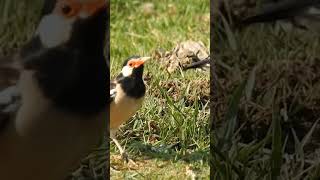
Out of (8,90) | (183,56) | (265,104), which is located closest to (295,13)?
(265,104)

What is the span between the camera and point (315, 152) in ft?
6.40

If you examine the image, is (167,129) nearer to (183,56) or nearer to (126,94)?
(126,94)

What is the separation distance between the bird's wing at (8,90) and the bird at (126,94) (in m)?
0.30

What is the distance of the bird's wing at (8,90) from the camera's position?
6.30 ft

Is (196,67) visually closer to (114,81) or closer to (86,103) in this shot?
(114,81)

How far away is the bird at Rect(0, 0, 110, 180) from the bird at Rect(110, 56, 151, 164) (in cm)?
18

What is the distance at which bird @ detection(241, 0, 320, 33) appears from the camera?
1.91 metres

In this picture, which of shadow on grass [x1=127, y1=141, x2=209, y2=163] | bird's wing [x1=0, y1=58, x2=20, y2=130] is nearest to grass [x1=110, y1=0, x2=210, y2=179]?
shadow on grass [x1=127, y1=141, x2=209, y2=163]

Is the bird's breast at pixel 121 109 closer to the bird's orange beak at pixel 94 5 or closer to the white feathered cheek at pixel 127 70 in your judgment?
the white feathered cheek at pixel 127 70

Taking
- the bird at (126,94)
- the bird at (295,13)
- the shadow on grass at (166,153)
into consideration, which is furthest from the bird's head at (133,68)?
the bird at (295,13)

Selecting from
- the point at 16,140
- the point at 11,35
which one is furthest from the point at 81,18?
the point at 16,140

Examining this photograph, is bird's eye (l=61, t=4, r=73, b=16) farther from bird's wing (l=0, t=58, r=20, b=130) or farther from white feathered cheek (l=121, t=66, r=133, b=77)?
white feathered cheek (l=121, t=66, r=133, b=77)

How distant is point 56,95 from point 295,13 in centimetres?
61

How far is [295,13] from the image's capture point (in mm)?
1917
